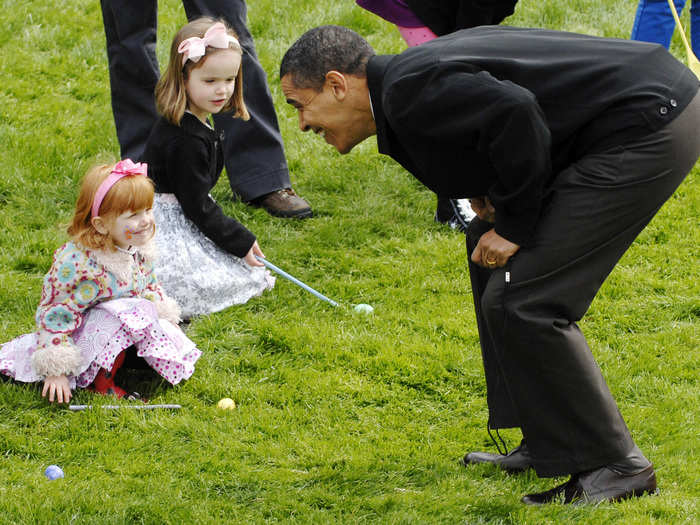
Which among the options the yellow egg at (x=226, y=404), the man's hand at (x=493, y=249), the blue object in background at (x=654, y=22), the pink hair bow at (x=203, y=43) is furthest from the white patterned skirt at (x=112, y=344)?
the blue object in background at (x=654, y=22)

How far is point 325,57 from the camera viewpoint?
3.32 m

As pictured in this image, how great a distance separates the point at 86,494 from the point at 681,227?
12.8 feet

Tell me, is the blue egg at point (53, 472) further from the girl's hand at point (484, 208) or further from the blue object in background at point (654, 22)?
the blue object in background at point (654, 22)

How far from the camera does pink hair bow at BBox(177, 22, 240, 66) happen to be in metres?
4.71

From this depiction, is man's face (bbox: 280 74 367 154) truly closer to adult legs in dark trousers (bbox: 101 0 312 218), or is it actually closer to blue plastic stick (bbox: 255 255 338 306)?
blue plastic stick (bbox: 255 255 338 306)

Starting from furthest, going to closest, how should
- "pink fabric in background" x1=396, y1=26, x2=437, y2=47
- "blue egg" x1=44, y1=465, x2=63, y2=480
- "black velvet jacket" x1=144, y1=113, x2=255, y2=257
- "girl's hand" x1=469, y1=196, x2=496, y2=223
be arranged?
1. "pink fabric in background" x1=396, y1=26, x2=437, y2=47
2. "black velvet jacket" x1=144, y1=113, x2=255, y2=257
3. "blue egg" x1=44, y1=465, x2=63, y2=480
4. "girl's hand" x1=469, y1=196, x2=496, y2=223

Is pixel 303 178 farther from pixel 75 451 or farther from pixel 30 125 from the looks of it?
pixel 75 451

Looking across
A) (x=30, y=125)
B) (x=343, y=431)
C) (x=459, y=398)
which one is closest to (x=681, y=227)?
(x=459, y=398)

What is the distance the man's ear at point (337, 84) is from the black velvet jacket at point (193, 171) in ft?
5.49

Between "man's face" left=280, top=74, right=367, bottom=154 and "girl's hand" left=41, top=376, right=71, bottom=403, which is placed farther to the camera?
"girl's hand" left=41, top=376, right=71, bottom=403

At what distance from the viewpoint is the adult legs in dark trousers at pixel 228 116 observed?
19.9 feet

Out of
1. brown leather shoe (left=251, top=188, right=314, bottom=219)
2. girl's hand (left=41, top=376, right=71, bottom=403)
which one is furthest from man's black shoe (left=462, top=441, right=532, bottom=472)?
brown leather shoe (left=251, top=188, right=314, bottom=219)

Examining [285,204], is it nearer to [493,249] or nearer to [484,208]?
[484,208]

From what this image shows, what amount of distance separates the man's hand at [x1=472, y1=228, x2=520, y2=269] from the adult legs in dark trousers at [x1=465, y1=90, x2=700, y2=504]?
30 mm
